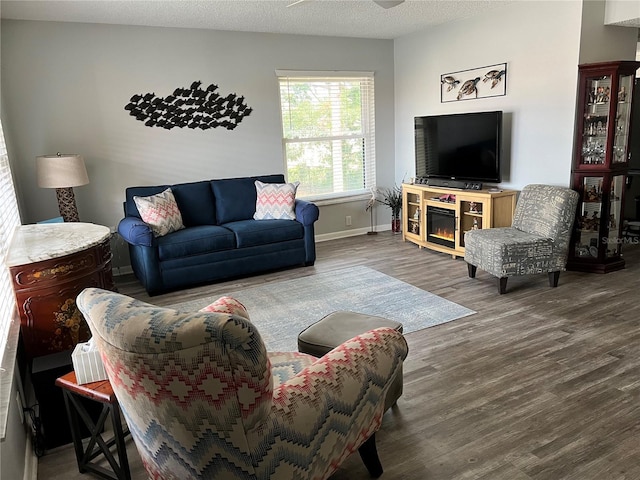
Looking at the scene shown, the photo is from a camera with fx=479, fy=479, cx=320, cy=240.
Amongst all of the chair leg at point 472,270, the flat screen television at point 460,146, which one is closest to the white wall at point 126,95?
the flat screen television at point 460,146

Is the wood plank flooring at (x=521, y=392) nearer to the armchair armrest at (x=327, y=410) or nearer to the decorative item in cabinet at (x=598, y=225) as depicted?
the decorative item in cabinet at (x=598, y=225)

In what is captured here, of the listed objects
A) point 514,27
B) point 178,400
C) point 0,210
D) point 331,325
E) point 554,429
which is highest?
point 514,27

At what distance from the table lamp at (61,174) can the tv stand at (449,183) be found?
140 inches

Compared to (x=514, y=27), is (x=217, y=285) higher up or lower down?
lower down

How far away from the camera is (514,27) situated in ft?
15.2

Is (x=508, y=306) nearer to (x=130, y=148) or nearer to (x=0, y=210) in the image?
(x=0, y=210)

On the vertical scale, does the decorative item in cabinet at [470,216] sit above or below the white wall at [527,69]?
below

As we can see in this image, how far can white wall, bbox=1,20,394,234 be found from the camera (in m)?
4.42

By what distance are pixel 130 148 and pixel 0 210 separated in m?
2.61

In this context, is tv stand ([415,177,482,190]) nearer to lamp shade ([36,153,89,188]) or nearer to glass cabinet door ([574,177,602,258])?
glass cabinet door ([574,177,602,258])

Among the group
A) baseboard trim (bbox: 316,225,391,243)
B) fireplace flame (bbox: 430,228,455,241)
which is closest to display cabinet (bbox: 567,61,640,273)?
fireplace flame (bbox: 430,228,455,241)

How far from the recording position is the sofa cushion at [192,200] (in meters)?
4.82

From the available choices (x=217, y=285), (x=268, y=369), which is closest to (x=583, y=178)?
(x=217, y=285)

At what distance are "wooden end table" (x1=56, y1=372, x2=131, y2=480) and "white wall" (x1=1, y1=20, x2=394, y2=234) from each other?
3098 millimetres
